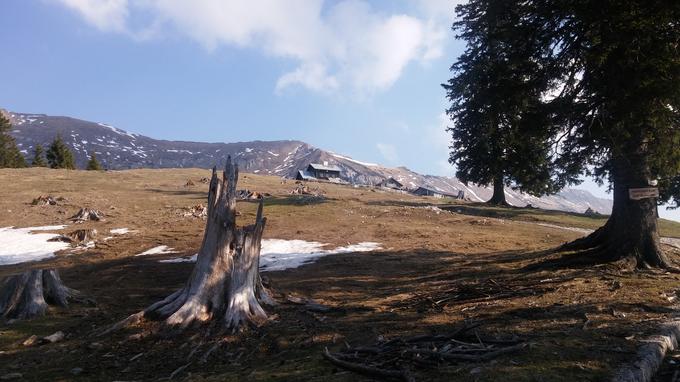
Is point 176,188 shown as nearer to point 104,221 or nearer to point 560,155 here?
point 104,221

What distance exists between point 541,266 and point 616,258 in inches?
72.4

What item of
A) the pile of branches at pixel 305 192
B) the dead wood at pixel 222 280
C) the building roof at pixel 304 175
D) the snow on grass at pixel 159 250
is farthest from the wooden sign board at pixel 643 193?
the building roof at pixel 304 175

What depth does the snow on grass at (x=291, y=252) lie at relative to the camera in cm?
1781

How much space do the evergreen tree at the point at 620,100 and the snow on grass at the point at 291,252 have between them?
9.46 m

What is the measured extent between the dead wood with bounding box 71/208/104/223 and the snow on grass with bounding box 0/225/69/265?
1.95 m

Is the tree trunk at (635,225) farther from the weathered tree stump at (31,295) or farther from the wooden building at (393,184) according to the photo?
the wooden building at (393,184)


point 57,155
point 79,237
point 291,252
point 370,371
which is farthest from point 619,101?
point 57,155

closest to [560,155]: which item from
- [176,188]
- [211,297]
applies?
[211,297]

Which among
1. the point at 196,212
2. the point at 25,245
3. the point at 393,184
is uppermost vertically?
the point at 393,184

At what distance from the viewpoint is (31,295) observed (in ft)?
37.4

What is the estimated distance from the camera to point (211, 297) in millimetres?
10164

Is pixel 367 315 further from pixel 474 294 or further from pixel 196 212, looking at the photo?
pixel 196 212

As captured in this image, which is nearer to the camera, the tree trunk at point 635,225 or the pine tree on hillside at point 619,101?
the pine tree on hillside at point 619,101

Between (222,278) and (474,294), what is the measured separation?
5.64m
